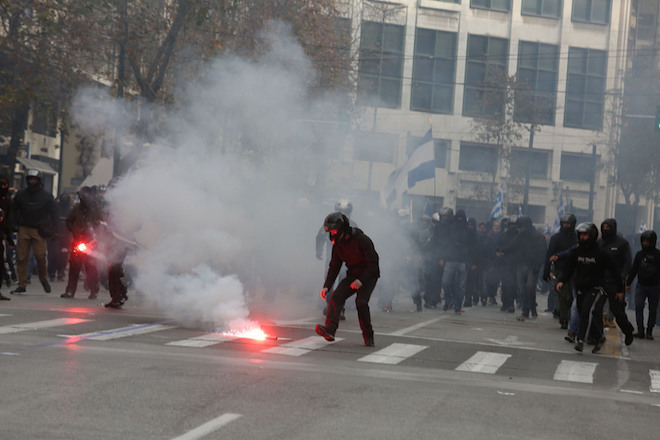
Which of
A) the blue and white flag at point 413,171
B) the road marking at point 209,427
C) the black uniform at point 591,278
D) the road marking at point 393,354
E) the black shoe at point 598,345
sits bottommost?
the road marking at point 209,427

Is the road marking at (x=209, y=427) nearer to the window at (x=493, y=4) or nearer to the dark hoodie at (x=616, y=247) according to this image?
the dark hoodie at (x=616, y=247)

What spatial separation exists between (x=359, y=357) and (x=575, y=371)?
2.36 m

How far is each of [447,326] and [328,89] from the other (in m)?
15.9

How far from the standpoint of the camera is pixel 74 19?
2383cm

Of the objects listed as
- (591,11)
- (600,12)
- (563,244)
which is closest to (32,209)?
(563,244)

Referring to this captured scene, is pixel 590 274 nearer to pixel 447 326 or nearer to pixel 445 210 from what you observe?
pixel 447 326

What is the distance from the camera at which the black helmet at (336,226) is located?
39.0ft

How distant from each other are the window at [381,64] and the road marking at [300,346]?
85.6ft

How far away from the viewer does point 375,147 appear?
48.4 meters

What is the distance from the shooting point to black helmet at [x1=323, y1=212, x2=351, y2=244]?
1189cm

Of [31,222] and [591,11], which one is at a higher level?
[591,11]

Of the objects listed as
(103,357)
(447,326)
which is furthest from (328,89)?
(103,357)

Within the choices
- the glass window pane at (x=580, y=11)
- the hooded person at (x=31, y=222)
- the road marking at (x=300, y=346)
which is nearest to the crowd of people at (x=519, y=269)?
the road marking at (x=300, y=346)

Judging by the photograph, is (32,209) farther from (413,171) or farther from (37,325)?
(413,171)
